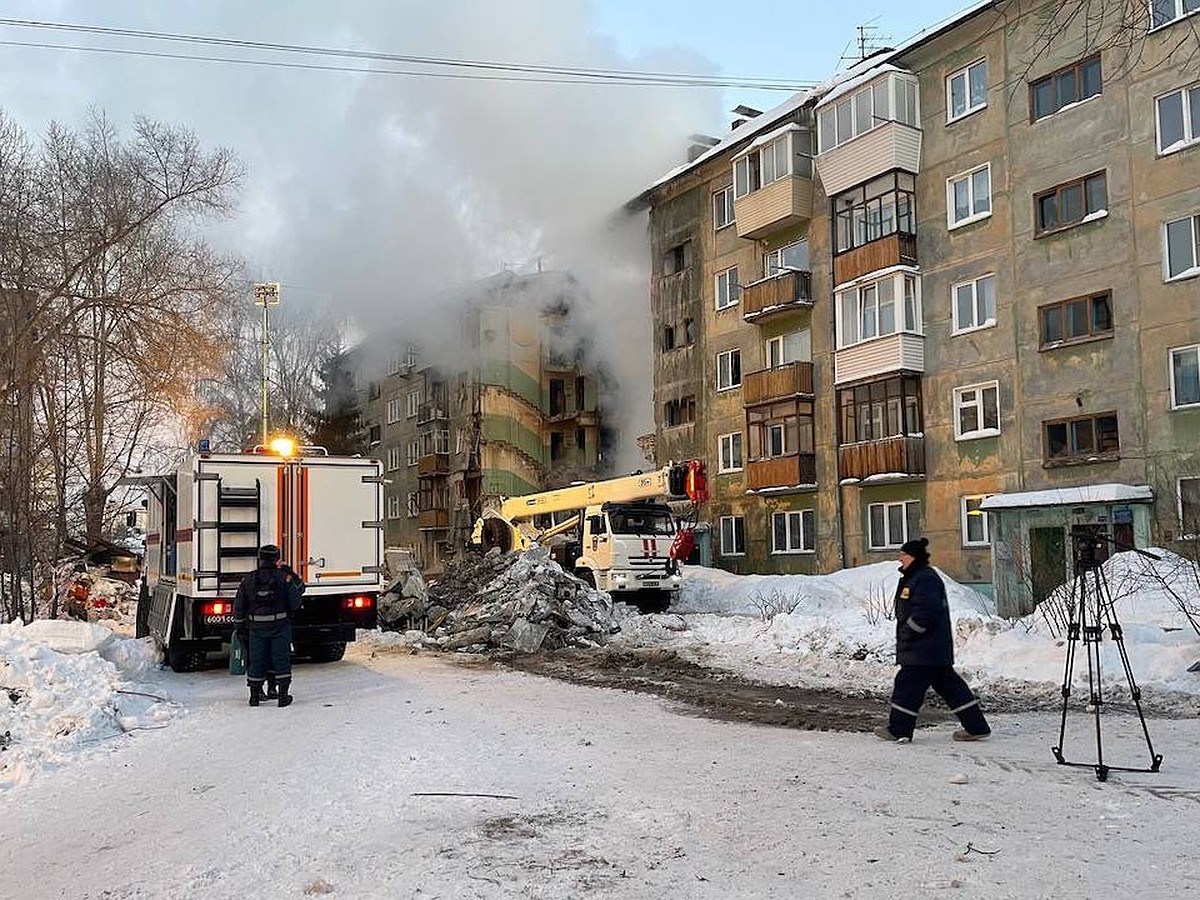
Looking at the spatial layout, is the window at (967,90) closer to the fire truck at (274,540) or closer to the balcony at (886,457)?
the balcony at (886,457)

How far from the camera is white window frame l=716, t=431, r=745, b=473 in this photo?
33844 millimetres

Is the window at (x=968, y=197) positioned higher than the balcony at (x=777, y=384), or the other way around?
the window at (x=968, y=197)

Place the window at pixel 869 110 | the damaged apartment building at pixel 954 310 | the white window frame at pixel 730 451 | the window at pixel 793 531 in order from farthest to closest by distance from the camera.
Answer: the white window frame at pixel 730 451 → the window at pixel 793 531 → the window at pixel 869 110 → the damaged apartment building at pixel 954 310

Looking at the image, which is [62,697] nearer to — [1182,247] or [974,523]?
[974,523]

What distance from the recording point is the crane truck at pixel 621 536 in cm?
2448

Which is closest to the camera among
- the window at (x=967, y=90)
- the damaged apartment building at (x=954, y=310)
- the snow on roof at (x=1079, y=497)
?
the snow on roof at (x=1079, y=497)

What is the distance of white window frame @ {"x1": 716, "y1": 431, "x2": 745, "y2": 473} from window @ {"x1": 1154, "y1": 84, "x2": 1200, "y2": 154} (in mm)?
14954

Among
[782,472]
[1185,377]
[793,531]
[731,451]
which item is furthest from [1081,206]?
[731,451]

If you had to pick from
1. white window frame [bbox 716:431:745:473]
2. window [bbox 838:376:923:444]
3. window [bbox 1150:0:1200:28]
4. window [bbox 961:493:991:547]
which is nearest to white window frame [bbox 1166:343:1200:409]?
window [bbox 961:493:991:547]

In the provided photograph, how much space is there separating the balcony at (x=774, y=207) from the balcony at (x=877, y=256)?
96.9 inches

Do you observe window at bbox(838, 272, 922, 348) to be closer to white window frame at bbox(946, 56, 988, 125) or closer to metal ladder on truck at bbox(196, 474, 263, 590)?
white window frame at bbox(946, 56, 988, 125)

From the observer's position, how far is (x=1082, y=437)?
77.2 ft

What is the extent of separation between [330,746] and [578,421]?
3874cm

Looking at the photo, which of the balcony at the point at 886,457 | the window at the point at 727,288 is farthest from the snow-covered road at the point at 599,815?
the window at the point at 727,288
